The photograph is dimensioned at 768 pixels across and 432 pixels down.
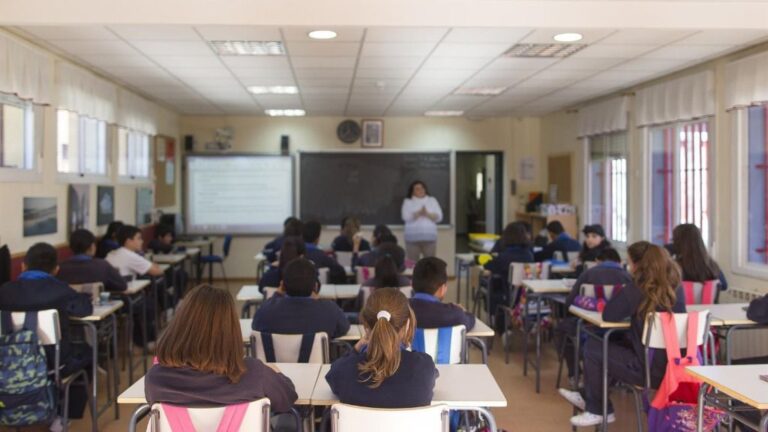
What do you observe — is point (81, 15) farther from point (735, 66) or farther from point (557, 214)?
point (557, 214)

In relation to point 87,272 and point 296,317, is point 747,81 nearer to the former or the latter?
point 296,317

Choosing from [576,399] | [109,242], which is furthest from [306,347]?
[109,242]

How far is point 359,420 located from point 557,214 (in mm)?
7710

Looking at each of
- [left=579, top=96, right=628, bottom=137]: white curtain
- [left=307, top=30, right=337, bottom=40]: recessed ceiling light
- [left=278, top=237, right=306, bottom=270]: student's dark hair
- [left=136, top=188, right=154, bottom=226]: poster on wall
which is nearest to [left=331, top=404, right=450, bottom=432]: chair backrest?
[left=278, top=237, right=306, bottom=270]: student's dark hair

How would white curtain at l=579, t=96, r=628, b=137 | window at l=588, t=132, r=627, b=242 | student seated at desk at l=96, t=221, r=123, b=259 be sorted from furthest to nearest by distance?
window at l=588, t=132, r=627, b=242
white curtain at l=579, t=96, r=628, b=137
student seated at desk at l=96, t=221, r=123, b=259

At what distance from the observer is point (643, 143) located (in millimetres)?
7598

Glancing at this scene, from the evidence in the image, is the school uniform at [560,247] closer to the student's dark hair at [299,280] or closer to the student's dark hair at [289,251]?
the student's dark hair at [289,251]

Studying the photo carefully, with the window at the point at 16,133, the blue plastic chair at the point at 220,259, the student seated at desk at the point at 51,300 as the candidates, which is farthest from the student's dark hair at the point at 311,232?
the blue plastic chair at the point at 220,259

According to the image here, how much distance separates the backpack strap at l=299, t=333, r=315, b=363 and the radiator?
150 inches

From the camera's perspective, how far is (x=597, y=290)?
4848 mm

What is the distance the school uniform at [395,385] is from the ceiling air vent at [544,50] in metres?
3.75

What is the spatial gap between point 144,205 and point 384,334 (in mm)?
7328

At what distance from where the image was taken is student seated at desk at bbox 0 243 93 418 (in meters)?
4.04

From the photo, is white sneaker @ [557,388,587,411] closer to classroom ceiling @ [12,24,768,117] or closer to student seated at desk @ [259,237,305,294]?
student seated at desk @ [259,237,305,294]
